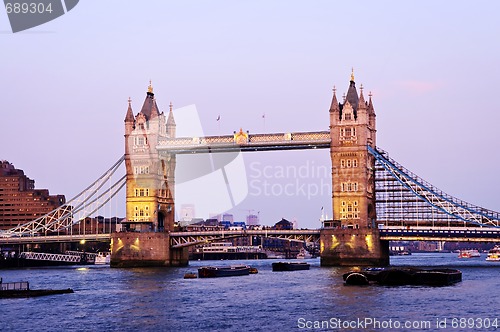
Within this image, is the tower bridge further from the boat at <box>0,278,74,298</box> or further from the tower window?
the boat at <box>0,278,74,298</box>

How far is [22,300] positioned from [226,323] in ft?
80.0

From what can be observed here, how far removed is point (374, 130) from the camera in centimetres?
14612

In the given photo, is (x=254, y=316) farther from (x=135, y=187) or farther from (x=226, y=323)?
(x=135, y=187)

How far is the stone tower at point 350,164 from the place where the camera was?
138 m

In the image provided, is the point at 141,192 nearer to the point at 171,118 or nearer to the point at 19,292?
the point at 171,118

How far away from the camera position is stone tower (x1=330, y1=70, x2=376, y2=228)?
13788cm

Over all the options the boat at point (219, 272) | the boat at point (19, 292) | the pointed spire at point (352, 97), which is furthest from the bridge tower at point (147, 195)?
the boat at point (19, 292)

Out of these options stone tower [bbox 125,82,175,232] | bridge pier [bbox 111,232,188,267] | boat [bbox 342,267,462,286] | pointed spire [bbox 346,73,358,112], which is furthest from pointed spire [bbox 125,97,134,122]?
boat [bbox 342,267,462,286]

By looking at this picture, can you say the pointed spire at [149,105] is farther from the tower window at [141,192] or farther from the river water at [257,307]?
the river water at [257,307]

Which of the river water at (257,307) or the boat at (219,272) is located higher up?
the boat at (219,272)

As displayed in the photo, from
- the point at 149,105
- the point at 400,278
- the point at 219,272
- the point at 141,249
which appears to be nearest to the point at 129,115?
the point at 149,105

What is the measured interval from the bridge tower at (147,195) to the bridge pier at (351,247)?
88.5ft

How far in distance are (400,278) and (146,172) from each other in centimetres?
6247

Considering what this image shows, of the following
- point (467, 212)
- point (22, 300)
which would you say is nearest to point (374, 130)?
point (467, 212)
